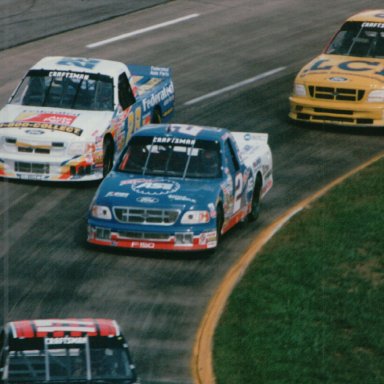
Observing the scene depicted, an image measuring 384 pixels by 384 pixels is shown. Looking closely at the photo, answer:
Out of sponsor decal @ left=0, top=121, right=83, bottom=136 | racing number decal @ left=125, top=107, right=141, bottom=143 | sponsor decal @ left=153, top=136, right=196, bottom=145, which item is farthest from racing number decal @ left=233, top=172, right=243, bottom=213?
racing number decal @ left=125, top=107, right=141, bottom=143

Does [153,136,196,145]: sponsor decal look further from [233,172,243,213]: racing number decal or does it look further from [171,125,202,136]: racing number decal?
[233,172,243,213]: racing number decal

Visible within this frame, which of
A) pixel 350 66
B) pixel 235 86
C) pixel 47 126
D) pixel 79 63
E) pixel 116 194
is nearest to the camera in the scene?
pixel 116 194

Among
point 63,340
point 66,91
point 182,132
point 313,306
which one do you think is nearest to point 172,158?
point 182,132

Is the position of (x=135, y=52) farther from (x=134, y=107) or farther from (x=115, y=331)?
(x=115, y=331)

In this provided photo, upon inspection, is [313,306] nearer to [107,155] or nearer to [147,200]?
[147,200]

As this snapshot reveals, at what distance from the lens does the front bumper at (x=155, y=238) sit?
19.1 meters

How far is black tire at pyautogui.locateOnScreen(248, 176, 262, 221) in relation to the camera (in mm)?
21188

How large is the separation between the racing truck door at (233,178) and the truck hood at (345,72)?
5.68 m

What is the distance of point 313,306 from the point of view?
57.0 feet

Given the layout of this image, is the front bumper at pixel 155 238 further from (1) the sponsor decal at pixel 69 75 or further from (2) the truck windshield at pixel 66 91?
(1) the sponsor decal at pixel 69 75

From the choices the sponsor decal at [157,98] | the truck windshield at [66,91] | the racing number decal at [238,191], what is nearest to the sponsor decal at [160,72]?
the sponsor decal at [157,98]

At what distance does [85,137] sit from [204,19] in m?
14.2

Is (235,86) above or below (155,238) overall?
below

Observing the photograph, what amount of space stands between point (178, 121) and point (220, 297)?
9.16 m
